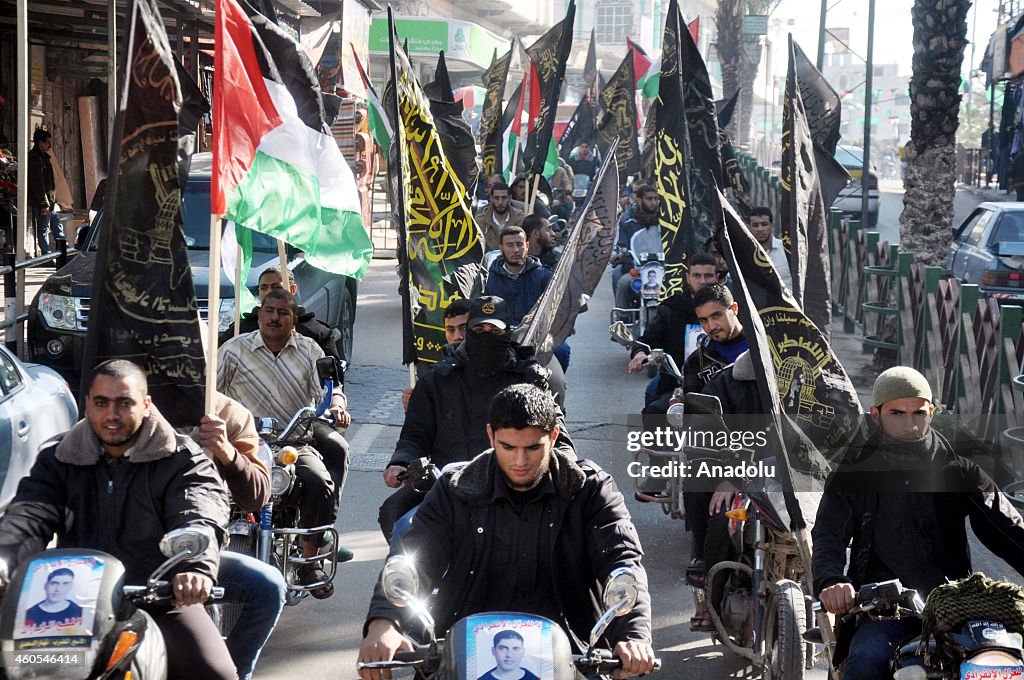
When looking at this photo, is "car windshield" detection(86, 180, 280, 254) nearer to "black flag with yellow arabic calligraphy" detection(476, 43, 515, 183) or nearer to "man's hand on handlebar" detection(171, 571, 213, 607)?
"black flag with yellow arabic calligraphy" detection(476, 43, 515, 183)

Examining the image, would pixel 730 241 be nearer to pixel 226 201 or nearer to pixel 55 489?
pixel 226 201

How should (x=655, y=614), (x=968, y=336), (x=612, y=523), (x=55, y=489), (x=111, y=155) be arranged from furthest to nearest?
(x=968, y=336), (x=655, y=614), (x=111, y=155), (x=55, y=489), (x=612, y=523)

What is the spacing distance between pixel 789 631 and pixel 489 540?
1.63 meters

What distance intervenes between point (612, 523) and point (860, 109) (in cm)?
13326

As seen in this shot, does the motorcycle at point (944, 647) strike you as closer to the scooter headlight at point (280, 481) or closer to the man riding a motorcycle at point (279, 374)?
the scooter headlight at point (280, 481)

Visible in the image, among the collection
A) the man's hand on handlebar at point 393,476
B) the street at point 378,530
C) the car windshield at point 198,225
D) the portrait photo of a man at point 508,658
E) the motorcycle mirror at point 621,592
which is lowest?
the street at point 378,530

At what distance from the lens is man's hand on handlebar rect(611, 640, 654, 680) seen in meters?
4.03

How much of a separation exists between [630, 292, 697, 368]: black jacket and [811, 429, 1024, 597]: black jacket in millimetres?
4368

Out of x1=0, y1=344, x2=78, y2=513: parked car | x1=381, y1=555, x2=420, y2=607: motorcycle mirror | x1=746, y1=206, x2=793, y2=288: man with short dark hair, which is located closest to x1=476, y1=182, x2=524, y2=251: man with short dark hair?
x1=746, y1=206, x2=793, y2=288: man with short dark hair

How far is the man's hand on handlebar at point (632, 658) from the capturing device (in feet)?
13.2

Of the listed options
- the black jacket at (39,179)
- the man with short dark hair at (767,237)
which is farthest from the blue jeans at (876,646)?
the black jacket at (39,179)

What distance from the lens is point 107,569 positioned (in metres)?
4.07

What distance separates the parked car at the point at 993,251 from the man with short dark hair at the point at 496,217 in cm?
528

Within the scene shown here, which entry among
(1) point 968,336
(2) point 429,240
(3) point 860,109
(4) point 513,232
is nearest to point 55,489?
(2) point 429,240
